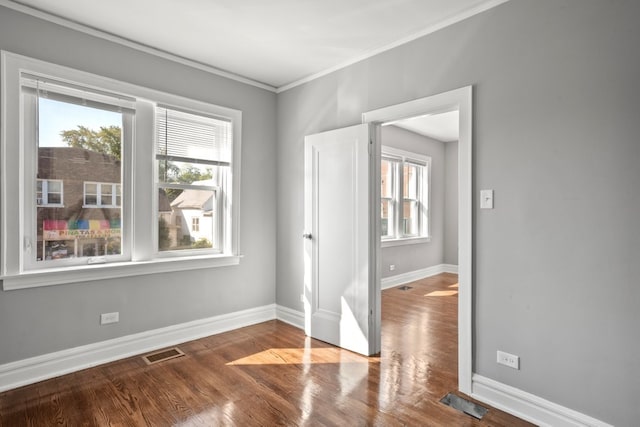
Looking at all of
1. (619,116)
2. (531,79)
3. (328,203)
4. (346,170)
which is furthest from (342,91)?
(619,116)

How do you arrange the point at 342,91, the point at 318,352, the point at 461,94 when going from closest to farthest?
the point at 461,94
the point at 318,352
the point at 342,91

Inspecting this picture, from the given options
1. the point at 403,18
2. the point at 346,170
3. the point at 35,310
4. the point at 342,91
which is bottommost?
the point at 35,310

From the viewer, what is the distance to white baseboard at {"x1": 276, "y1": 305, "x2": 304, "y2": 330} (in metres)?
3.91

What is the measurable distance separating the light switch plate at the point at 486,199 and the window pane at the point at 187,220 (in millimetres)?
2673

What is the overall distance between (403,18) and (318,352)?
2.94m

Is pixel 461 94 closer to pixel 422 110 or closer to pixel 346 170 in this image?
pixel 422 110

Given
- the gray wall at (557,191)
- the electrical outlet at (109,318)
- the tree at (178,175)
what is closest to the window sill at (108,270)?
the electrical outlet at (109,318)

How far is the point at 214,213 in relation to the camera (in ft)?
12.5

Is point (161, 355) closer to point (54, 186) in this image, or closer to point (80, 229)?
point (80, 229)

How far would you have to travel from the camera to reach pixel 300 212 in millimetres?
3943

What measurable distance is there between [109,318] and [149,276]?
0.46 meters

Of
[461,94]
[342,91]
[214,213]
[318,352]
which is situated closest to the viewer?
[461,94]

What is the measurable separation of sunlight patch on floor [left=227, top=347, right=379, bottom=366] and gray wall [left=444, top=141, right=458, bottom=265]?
4.90 metres

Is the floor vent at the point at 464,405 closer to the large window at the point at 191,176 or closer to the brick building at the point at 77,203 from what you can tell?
the large window at the point at 191,176
